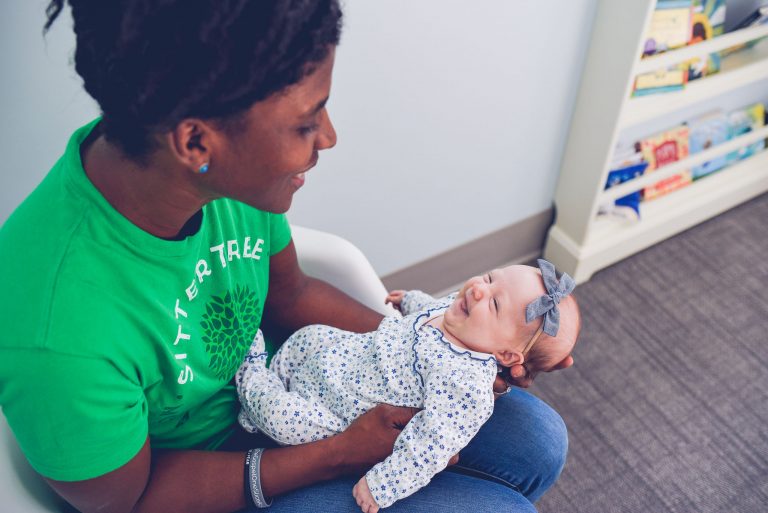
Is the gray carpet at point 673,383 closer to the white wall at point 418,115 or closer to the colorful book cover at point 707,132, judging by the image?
the colorful book cover at point 707,132

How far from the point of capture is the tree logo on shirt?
3.23 ft

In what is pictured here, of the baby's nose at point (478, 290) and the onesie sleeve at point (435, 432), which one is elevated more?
the baby's nose at point (478, 290)

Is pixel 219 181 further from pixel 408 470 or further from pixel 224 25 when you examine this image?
pixel 408 470

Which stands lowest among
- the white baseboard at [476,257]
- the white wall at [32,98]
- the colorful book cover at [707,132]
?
the white baseboard at [476,257]

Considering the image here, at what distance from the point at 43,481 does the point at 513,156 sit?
4.94 ft

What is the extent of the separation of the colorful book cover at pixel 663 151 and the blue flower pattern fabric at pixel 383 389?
4.19 ft

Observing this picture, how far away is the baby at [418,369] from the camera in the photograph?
1.03m

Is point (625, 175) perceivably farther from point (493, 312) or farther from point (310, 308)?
point (310, 308)

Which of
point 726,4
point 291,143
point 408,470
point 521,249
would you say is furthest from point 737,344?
point 291,143

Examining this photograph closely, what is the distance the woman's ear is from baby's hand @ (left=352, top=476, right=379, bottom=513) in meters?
0.57

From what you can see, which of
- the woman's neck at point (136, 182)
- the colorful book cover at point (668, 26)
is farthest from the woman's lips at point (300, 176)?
the colorful book cover at point (668, 26)

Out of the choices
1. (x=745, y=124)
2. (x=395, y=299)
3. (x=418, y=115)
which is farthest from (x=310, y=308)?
(x=745, y=124)

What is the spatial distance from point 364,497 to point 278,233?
0.47m

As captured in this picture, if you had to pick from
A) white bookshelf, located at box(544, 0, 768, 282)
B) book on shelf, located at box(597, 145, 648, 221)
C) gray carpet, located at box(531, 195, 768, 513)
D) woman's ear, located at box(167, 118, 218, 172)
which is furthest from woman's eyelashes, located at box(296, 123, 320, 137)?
book on shelf, located at box(597, 145, 648, 221)
